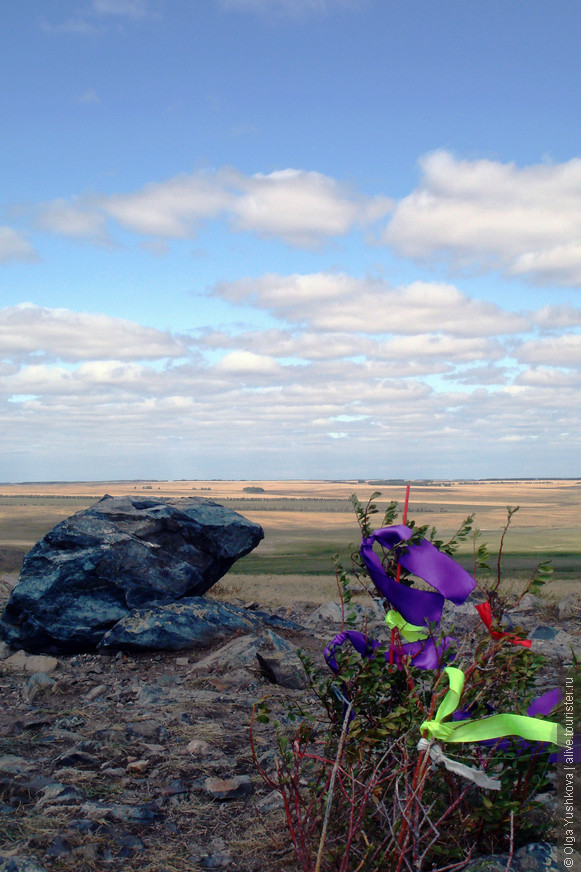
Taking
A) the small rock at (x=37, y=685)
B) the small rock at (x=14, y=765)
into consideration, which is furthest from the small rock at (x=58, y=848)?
the small rock at (x=37, y=685)

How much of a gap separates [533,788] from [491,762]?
0.69 feet

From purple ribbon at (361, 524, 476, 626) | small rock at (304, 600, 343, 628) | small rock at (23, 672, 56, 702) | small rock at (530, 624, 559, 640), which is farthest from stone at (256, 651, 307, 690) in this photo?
purple ribbon at (361, 524, 476, 626)

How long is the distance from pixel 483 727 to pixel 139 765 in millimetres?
3236

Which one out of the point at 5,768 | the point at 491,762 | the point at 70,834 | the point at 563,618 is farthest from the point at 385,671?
the point at 563,618

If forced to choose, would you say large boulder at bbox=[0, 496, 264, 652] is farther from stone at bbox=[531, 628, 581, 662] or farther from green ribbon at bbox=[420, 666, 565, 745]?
green ribbon at bbox=[420, 666, 565, 745]

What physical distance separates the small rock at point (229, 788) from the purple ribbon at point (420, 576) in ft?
7.44

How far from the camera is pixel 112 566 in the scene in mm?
9758

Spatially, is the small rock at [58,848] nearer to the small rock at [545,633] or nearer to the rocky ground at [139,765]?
the rocky ground at [139,765]

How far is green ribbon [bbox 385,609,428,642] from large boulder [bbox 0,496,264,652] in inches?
276

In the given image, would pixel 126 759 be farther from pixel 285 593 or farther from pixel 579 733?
pixel 285 593

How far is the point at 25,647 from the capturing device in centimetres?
929

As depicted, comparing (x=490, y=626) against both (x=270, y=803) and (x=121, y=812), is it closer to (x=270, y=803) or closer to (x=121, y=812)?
(x=270, y=803)

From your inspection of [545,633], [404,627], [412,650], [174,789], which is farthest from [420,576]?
[545,633]

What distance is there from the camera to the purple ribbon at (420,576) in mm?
2842
